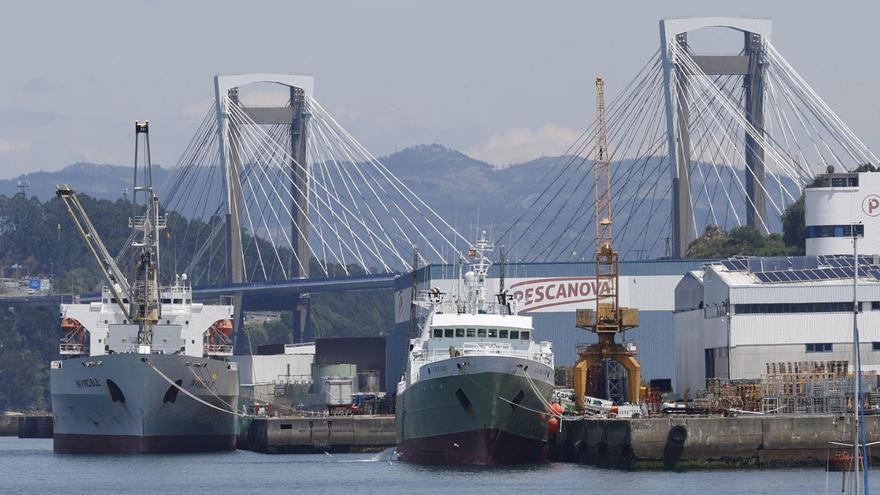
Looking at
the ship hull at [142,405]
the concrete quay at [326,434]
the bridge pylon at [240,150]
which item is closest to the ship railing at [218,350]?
the ship hull at [142,405]

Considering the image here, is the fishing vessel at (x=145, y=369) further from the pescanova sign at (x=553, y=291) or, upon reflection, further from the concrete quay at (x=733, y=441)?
the concrete quay at (x=733, y=441)

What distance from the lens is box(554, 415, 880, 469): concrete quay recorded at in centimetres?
7612

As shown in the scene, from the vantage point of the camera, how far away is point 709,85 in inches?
5448

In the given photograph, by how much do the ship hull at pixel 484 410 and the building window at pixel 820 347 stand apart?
2167cm

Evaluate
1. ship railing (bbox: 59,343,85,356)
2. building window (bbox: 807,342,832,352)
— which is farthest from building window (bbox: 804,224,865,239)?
ship railing (bbox: 59,343,85,356)

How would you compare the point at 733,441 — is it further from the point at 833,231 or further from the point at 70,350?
the point at 70,350

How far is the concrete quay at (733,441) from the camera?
250 ft

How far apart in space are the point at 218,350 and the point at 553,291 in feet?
98.1

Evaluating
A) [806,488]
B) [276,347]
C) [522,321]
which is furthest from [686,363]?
[276,347]

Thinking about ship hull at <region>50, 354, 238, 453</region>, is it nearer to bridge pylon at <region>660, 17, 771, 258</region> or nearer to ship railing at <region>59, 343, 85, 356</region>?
ship railing at <region>59, 343, 85, 356</region>

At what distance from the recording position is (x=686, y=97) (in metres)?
140

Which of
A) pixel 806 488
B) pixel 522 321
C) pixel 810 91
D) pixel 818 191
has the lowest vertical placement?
pixel 806 488

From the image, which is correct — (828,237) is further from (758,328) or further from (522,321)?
(522,321)

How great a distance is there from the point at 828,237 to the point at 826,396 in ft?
105
